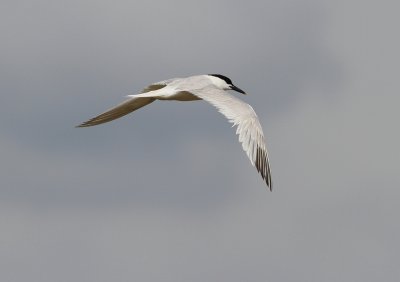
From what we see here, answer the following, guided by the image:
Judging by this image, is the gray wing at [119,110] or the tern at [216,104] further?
the gray wing at [119,110]

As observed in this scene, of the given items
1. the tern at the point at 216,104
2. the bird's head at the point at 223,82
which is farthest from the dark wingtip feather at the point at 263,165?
the bird's head at the point at 223,82

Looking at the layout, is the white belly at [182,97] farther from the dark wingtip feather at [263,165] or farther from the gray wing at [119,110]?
the dark wingtip feather at [263,165]

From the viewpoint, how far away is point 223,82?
2973 centimetres

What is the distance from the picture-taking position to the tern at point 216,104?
24.2 meters

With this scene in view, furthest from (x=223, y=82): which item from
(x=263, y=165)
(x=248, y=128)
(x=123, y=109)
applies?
(x=263, y=165)

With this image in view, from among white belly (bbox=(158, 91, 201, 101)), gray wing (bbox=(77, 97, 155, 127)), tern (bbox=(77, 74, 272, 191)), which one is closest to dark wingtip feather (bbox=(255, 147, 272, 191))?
tern (bbox=(77, 74, 272, 191))

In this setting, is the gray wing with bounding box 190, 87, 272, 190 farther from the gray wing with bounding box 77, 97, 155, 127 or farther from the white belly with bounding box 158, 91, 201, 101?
the gray wing with bounding box 77, 97, 155, 127

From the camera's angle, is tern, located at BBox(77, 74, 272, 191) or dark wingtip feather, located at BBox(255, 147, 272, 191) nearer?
dark wingtip feather, located at BBox(255, 147, 272, 191)

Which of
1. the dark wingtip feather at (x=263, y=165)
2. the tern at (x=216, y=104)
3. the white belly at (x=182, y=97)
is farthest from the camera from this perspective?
the white belly at (x=182, y=97)

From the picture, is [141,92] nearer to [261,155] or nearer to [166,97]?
[166,97]

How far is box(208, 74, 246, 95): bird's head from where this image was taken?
2911 centimetres

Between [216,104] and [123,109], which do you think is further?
[123,109]

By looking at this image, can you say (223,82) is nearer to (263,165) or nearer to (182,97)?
(182,97)

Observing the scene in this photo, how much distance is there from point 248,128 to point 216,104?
99 cm
